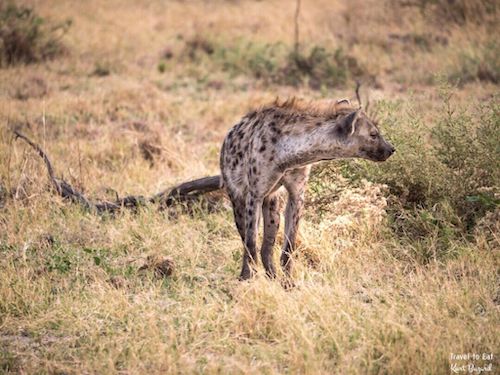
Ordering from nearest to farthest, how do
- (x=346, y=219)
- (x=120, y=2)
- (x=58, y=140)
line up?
(x=346, y=219), (x=58, y=140), (x=120, y=2)

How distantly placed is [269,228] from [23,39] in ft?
26.2

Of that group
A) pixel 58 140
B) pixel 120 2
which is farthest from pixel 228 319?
pixel 120 2

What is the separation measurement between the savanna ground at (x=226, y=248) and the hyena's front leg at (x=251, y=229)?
18 cm

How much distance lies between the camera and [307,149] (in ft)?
16.5

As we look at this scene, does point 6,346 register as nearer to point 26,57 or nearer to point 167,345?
point 167,345

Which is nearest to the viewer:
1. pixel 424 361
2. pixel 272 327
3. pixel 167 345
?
pixel 424 361

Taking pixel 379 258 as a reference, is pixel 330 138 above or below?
above

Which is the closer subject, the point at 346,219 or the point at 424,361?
the point at 424,361

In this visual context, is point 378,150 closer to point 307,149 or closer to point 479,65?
A: point 307,149

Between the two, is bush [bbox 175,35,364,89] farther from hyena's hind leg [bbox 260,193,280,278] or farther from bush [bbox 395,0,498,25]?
hyena's hind leg [bbox 260,193,280,278]

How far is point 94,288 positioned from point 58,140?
401 centimetres

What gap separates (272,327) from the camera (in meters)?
4.61

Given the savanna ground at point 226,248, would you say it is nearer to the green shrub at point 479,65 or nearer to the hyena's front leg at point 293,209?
the green shrub at point 479,65

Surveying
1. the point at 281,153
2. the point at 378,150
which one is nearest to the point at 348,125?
the point at 378,150
